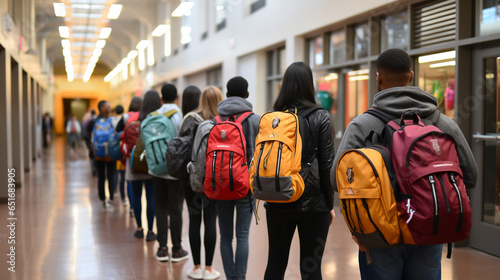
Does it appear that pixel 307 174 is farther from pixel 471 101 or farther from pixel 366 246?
pixel 471 101

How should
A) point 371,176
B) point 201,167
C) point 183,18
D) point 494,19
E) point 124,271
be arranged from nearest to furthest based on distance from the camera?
point 371,176 → point 201,167 → point 124,271 → point 494,19 → point 183,18

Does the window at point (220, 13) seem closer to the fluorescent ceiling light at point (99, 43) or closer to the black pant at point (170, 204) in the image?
the black pant at point (170, 204)

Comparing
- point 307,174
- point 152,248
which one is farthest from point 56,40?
point 307,174

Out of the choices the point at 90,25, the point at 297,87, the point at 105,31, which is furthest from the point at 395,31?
the point at 90,25

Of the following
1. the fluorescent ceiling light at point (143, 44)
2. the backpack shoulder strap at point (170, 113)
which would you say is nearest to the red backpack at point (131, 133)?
the backpack shoulder strap at point (170, 113)

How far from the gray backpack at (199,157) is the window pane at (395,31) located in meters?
3.58

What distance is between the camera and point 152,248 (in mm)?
5086

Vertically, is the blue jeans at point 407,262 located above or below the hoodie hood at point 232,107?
below

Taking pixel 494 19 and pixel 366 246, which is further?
pixel 494 19

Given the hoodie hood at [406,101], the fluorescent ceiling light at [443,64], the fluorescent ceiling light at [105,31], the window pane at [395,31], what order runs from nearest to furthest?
the hoodie hood at [406,101], the fluorescent ceiling light at [443,64], the window pane at [395,31], the fluorescent ceiling light at [105,31]

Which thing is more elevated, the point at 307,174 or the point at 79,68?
the point at 79,68

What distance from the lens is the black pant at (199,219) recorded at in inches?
145

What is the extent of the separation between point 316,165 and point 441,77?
11.4ft

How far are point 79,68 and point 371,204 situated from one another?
35.7 m
